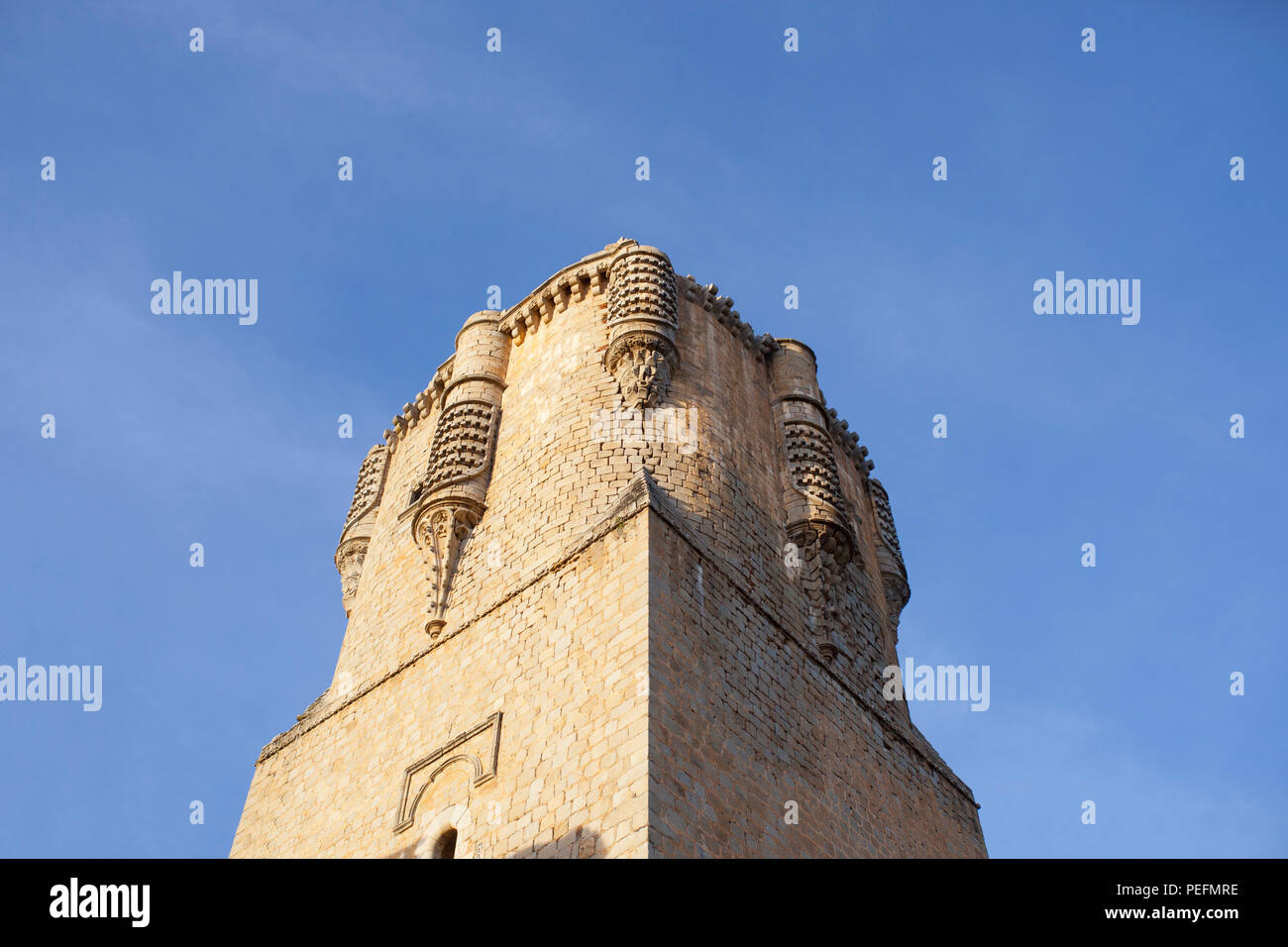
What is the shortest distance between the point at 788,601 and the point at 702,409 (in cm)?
273

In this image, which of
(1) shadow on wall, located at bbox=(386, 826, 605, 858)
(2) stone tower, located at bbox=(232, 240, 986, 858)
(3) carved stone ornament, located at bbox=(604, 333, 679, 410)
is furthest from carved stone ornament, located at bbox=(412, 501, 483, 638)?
(1) shadow on wall, located at bbox=(386, 826, 605, 858)

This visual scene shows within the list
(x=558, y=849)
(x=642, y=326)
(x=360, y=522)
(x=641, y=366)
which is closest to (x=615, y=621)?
(x=558, y=849)

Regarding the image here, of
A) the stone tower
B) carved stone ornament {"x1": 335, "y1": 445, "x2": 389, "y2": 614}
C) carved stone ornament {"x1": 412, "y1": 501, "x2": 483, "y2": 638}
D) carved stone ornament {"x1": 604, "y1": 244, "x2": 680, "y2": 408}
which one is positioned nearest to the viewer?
the stone tower

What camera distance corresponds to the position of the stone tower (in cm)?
1147

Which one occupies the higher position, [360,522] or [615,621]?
[360,522]

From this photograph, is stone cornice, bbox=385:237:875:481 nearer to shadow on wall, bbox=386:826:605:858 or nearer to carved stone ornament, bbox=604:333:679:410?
carved stone ornament, bbox=604:333:679:410

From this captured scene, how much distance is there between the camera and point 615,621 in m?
12.3

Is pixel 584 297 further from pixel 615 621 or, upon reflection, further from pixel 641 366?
pixel 615 621

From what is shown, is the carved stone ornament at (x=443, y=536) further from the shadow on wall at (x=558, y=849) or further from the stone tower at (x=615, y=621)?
the shadow on wall at (x=558, y=849)

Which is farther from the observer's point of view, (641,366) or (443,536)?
(641,366)

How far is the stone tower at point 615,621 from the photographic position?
11.5 m

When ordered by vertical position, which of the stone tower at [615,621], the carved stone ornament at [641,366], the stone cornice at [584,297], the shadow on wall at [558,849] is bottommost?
the shadow on wall at [558,849]

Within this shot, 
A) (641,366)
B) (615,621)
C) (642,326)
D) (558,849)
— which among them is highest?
(642,326)

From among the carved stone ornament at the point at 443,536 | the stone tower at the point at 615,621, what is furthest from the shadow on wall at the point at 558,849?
the carved stone ornament at the point at 443,536
